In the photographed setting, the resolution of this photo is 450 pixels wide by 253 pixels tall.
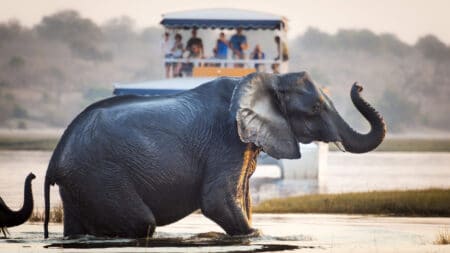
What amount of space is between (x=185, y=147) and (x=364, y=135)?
204 centimetres

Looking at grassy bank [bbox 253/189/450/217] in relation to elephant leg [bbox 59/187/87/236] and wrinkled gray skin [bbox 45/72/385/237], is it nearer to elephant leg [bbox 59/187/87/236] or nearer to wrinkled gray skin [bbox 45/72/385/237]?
wrinkled gray skin [bbox 45/72/385/237]

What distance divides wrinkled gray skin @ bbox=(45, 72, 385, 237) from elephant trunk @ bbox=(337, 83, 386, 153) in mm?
11

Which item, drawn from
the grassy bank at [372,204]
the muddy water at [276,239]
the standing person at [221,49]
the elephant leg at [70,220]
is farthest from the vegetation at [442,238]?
the standing person at [221,49]

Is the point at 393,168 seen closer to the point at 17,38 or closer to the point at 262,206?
the point at 262,206

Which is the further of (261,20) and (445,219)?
(261,20)

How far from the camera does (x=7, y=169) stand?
47.2 metres

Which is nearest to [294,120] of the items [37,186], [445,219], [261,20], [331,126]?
[331,126]

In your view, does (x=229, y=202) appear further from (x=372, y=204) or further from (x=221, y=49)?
(x=221, y=49)

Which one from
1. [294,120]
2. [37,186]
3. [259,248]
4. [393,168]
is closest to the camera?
[259,248]

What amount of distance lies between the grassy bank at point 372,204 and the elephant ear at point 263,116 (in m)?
6.19

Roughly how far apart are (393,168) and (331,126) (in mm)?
42011

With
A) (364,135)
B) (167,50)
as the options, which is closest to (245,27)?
(167,50)

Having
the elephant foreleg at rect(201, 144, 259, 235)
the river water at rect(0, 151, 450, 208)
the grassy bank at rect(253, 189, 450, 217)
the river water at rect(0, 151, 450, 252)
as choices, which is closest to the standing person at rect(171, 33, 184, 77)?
the river water at rect(0, 151, 450, 208)

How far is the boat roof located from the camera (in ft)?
152
